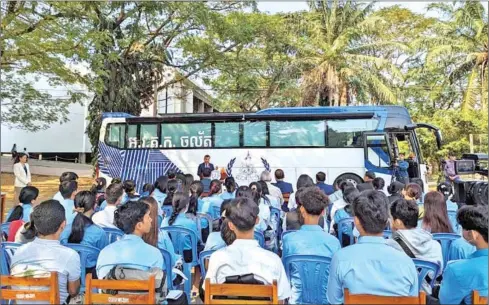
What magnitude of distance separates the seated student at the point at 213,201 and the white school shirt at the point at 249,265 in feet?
8.21

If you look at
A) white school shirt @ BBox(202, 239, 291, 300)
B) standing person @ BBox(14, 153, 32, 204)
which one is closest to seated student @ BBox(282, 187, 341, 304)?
white school shirt @ BBox(202, 239, 291, 300)

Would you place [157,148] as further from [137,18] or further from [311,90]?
[311,90]

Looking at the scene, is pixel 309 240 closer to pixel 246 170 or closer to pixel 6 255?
pixel 6 255

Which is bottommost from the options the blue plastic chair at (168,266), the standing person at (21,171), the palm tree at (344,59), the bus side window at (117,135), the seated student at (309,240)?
the blue plastic chair at (168,266)

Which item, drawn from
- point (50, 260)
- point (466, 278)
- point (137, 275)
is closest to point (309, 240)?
point (466, 278)

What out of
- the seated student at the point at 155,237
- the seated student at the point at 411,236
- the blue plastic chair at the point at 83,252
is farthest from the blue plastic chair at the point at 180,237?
the seated student at the point at 411,236

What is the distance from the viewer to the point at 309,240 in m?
2.86

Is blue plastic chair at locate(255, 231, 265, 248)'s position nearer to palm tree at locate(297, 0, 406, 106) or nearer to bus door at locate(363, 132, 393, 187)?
bus door at locate(363, 132, 393, 187)

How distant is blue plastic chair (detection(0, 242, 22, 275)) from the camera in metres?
2.88

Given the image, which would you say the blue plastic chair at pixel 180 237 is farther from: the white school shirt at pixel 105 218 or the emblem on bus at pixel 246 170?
the emblem on bus at pixel 246 170

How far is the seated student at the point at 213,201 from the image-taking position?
496cm

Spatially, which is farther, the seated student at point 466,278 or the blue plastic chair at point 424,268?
the blue plastic chair at point 424,268

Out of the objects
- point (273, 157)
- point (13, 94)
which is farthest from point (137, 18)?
point (273, 157)

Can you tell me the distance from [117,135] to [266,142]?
450cm
